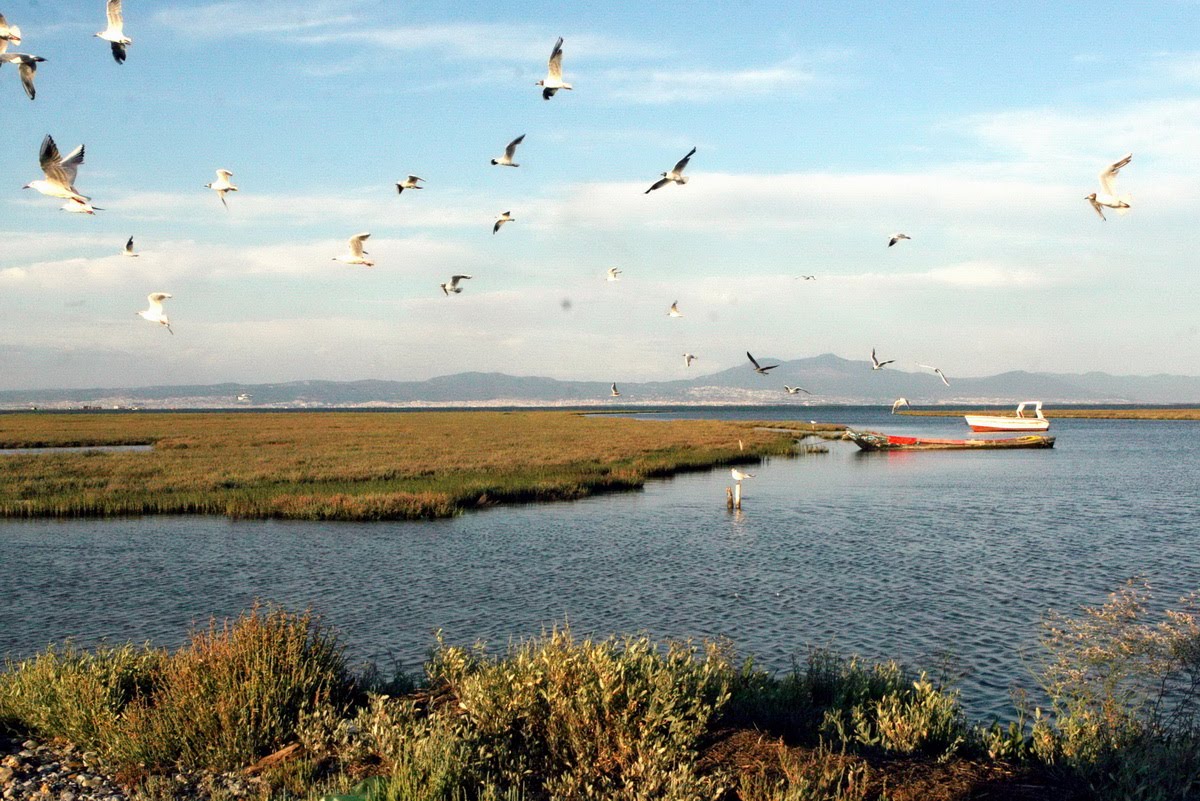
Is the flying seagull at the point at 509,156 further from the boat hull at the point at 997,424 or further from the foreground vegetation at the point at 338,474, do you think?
the boat hull at the point at 997,424

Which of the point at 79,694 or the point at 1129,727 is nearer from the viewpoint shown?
the point at 1129,727

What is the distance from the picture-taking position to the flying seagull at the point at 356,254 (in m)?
22.6

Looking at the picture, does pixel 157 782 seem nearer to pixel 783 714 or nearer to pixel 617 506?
pixel 783 714

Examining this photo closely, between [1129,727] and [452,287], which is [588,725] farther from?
[452,287]

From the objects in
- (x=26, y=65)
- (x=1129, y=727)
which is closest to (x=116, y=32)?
(x=26, y=65)

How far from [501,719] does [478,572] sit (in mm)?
16774

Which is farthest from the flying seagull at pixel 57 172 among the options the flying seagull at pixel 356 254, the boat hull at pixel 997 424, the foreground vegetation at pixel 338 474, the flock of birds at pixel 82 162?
the boat hull at pixel 997 424

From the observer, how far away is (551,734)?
337 inches

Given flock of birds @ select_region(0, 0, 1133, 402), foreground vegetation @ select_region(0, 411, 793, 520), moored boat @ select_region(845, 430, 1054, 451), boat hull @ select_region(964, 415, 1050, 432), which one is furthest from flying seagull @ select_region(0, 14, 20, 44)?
boat hull @ select_region(964, 415, 1050, 432)

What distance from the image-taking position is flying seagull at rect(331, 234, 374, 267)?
22.6 metres

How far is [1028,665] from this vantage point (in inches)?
635

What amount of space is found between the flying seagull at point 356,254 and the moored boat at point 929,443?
57964mm

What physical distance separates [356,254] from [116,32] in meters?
8.99

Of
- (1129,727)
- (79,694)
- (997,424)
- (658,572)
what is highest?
(79,694)
